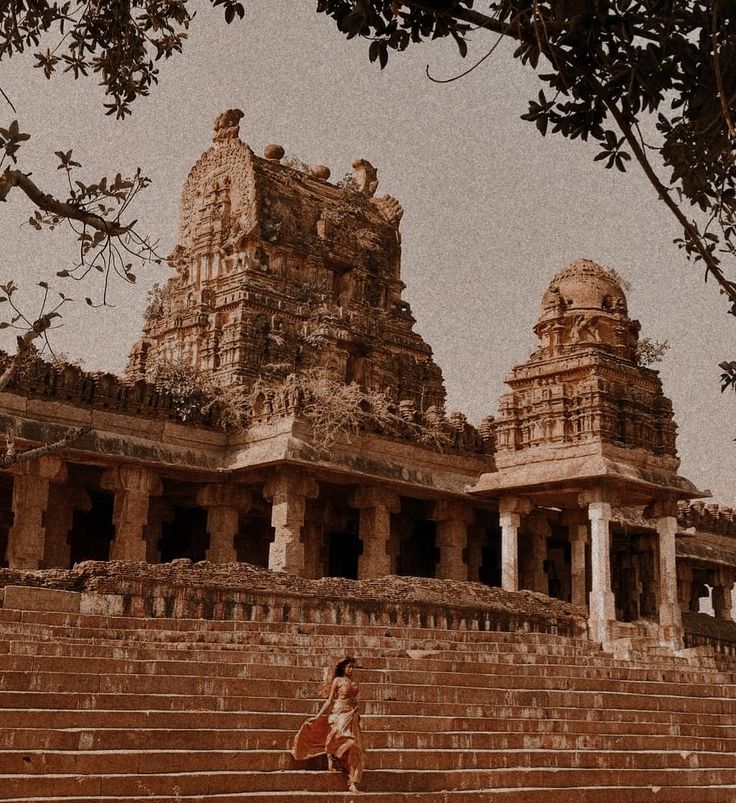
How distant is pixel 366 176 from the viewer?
3183 cm

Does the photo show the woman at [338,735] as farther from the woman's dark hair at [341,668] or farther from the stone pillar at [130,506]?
the stone pillar at [130,506]

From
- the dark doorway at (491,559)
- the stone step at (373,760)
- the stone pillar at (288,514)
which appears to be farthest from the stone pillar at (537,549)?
the stone step at (373,760)

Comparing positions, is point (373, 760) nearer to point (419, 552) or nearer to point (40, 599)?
point (40, 599)

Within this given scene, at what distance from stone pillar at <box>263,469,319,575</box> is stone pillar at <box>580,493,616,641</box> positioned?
466cm

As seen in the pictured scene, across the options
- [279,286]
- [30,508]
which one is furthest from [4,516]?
[279,286]

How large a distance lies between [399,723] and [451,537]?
1283 cm

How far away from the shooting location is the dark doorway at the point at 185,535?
24.7 m

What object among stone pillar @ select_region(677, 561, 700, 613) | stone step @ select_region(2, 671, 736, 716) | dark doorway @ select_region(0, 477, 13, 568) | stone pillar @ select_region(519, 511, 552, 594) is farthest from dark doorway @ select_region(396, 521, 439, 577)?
stone step @ select_region(2, 671, 736, 716)

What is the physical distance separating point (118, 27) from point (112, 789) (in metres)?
4.90

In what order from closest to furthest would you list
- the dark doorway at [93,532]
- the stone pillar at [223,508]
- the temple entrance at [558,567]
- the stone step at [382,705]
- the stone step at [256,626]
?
the stone step at [382,705] → the stone step at [256,626] → the stone pillar at [223,508] → the dark doorway at [93,532] → the temple entrance at [558,567]

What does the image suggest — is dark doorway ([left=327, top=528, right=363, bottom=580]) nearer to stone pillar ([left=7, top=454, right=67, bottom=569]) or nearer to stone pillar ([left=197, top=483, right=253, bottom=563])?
stone pillar ([left=197, top=483, right=253, bottom=563])

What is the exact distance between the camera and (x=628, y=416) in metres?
21.3

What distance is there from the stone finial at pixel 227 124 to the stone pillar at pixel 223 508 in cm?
1025

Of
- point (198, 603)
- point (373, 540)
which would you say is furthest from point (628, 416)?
point (198, 603)
